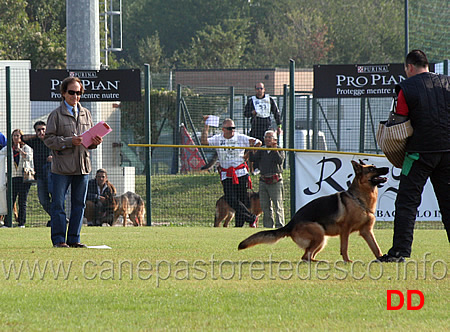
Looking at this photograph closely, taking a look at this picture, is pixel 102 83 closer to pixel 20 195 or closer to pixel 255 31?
pixel 20 195

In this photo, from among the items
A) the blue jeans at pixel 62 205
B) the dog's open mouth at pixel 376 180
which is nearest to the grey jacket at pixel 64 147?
the blue jeans at pixel 62 205

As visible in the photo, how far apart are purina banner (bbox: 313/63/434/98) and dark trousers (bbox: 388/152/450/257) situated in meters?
6.68

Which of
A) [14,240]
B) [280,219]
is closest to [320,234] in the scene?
[14,240]

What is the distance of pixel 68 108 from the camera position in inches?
347

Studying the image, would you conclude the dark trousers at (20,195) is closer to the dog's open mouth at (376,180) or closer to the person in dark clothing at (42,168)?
the person in dark clothing at (42,168)

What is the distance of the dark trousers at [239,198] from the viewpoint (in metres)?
13.4

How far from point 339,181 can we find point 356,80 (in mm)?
1914

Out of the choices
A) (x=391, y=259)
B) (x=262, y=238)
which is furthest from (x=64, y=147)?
(x=391, y=259)

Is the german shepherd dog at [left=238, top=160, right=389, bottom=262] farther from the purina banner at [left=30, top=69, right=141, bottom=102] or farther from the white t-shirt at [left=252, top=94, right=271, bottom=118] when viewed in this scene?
the white t-shirt at [left=252, top=94, right=271, bottom=118]

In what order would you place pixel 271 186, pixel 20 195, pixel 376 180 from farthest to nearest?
pixel 20 195
pixel 271 186
pixel 376 180

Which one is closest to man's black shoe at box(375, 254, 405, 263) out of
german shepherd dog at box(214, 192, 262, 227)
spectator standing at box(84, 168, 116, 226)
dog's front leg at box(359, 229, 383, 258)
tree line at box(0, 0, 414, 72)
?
dog's front leg at box(359, 229, 383, 258)

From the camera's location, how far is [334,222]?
7367 millimetres

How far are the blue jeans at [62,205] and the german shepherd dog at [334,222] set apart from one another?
95.5 inches

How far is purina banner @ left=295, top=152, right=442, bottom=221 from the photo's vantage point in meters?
12.9
